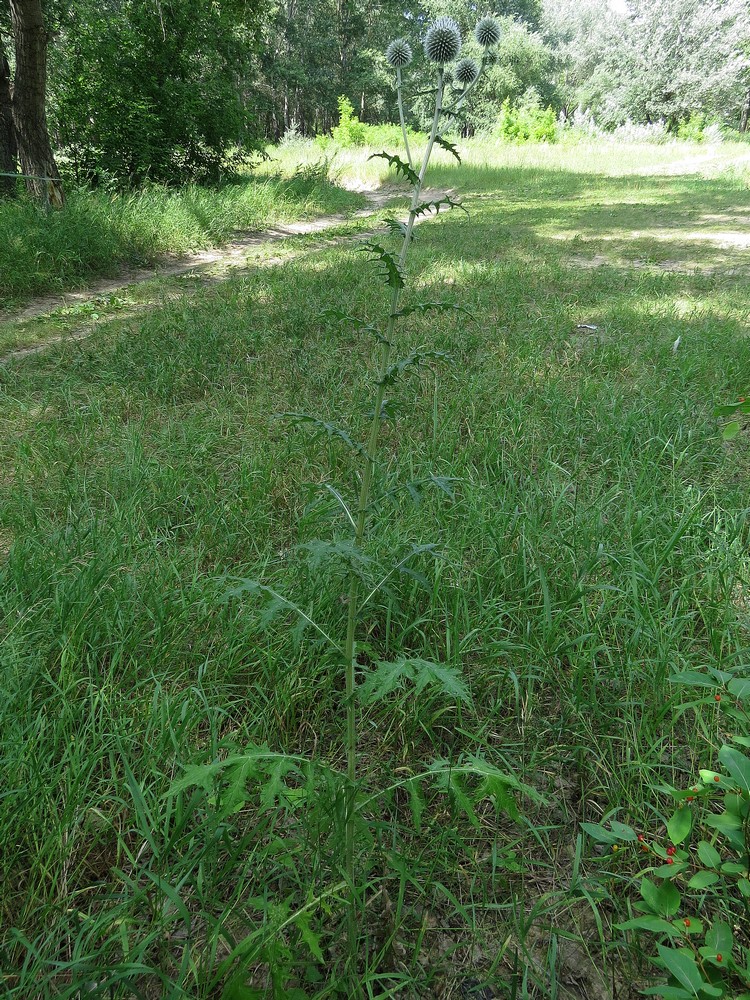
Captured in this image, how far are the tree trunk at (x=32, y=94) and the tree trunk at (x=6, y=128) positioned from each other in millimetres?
1143

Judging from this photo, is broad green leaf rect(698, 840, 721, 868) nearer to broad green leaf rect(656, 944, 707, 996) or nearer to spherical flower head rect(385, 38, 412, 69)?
broad green leaf rect(656, 944, 707, 996)

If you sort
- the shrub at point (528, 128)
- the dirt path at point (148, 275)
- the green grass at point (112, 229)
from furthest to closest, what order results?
the shrub at point (528, 128)
the green grass at point (112, 229)
the dirt path at point (148, 275)

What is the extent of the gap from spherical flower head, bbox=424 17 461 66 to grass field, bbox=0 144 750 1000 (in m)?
1.42

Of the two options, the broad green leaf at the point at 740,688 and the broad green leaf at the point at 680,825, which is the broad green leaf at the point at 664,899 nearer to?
the broad green leaf at the point at 680,825

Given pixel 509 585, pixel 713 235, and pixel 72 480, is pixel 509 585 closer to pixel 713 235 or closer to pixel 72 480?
pixel 72 480

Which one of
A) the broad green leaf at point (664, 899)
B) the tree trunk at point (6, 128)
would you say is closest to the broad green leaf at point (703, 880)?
the broad green leaf at point (664, 899)

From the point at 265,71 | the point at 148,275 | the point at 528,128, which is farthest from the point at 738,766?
the point at 265,71

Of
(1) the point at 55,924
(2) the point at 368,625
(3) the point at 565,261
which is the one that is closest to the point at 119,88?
(3) the point at 565,261

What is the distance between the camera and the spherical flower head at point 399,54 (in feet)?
6.27

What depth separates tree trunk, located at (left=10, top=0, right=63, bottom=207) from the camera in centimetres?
684

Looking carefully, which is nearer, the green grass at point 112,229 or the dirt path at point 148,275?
the dirt path at point 148,275

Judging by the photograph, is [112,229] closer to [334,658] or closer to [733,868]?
[334,658]

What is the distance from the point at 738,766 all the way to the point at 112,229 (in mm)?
8382

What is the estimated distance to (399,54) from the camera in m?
1.95
